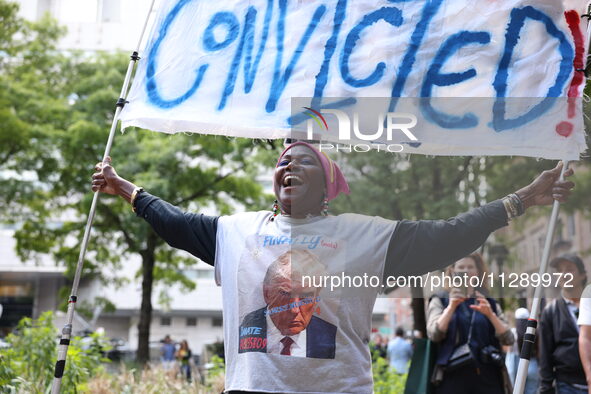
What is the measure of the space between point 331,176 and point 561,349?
7.84ft

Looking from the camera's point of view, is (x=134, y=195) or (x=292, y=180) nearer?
(x=292, y=180)

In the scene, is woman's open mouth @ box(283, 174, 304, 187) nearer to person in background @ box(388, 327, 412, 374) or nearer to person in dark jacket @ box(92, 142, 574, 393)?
person in dark jacket @ box(92, 142, 574, 393)

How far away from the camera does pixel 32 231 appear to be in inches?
724

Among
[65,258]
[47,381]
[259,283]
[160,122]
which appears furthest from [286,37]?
Result: [65,258]

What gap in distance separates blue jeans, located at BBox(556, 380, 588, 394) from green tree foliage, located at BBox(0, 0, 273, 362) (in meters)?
11.2

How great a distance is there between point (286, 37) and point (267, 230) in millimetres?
1175

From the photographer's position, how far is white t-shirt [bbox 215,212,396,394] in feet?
10.1

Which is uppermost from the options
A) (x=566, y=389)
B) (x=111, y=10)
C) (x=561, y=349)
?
(x=111, y=10)

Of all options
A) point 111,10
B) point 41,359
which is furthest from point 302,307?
point 111,10

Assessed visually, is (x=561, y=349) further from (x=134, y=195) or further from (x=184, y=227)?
(x=134, y=195)

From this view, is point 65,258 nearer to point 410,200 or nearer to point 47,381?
point 47,381

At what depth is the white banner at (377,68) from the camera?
3377mm

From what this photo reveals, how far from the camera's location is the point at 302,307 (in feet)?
10.3

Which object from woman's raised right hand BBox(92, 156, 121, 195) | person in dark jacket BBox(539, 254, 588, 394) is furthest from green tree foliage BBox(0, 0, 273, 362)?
woman's raised right hand BBox(92, 156, 121, 195)
